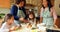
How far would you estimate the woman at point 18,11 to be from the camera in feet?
5.52

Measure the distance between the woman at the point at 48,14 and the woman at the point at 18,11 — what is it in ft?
0.65

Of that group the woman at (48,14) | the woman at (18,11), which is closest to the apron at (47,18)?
the woman at (48,14)

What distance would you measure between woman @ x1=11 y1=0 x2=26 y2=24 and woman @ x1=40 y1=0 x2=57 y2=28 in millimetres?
197

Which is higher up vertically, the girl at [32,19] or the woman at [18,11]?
the woman at [18,11]

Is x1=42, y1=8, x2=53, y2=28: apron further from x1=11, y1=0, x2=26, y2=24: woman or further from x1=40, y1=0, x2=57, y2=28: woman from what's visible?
x1=11, y1=0, x2=26, y2=24: woman

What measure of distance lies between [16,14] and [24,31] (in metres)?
0.19

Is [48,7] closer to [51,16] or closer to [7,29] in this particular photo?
[51,16]

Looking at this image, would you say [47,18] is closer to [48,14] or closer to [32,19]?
[48,14]

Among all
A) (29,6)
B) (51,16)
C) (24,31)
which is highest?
(29,6)

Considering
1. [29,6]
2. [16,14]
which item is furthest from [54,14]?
[16,14]

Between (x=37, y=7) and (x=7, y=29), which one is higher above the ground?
(x=37, y=7)

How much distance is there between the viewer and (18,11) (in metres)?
1.70

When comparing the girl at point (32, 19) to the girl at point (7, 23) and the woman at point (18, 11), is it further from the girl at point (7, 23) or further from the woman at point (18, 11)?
the girl at point (7, 23)

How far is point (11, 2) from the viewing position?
1.68 metres
